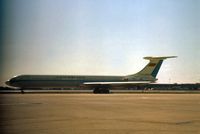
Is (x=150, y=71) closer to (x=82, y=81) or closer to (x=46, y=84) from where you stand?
(x=82, y=81)

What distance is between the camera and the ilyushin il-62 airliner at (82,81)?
65.2 metres

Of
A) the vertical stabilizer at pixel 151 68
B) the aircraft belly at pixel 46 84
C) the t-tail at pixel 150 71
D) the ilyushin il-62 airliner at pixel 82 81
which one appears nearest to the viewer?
the aircraft belly at pixel 46 84

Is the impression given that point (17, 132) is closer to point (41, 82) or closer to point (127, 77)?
point (41, 82)

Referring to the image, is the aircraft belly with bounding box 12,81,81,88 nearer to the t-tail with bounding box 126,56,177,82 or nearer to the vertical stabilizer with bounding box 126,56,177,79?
the t-tail with bounding box 126,56,177,82

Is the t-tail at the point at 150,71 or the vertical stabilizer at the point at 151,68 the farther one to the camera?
the vertical stabilizer at the point at 151,68

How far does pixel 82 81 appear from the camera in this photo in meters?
67.9

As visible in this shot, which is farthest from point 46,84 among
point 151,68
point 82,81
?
point 151,68

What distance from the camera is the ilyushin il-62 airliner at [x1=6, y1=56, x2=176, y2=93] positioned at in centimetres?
6519

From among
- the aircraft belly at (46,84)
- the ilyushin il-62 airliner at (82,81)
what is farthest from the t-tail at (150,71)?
the aircraft belly at (46,84)

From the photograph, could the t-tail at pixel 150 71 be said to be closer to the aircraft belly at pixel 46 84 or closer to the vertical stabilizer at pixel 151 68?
the vertical stabilizer at pixel 151 68

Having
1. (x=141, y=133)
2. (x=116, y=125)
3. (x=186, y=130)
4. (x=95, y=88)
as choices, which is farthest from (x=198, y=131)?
(x=95, y=88)

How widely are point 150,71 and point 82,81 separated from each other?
52.1ft

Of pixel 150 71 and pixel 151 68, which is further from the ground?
pixel 151 68

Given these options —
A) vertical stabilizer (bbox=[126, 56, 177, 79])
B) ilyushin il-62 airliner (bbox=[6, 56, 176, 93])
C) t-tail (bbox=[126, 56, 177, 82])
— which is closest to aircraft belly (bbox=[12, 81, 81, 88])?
ilyushin il-62 airliner (bbox=[6, 56, 176, 93])
